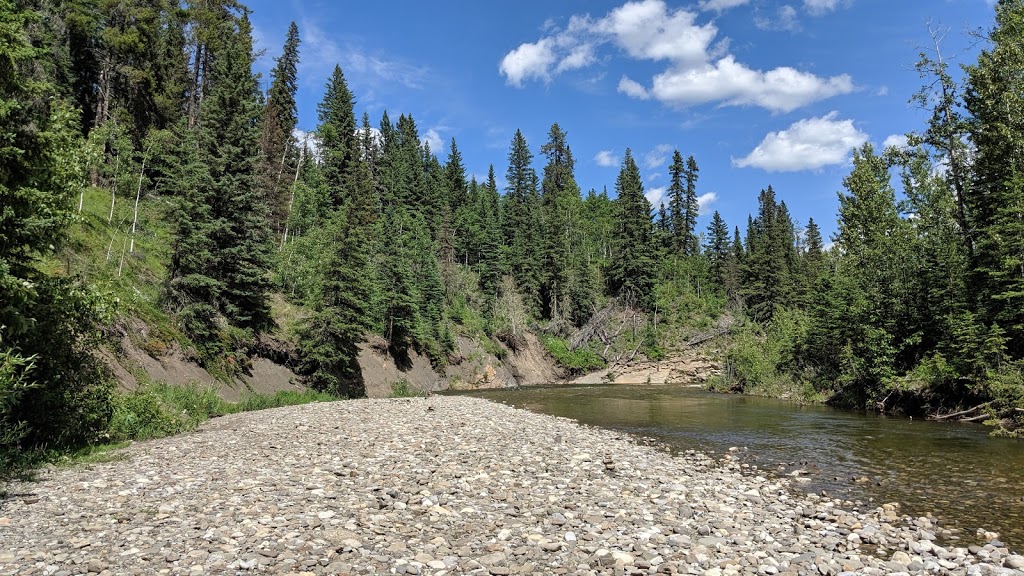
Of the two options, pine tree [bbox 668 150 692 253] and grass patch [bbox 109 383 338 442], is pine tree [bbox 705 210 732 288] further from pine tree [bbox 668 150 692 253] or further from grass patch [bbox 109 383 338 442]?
grass patch [bbox 109 383 338 442]

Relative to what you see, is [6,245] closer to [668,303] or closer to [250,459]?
[250,459]

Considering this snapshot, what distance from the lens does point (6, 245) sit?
352 inches

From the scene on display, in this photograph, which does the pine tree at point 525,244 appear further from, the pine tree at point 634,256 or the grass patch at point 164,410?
the grass patch at point 164,410

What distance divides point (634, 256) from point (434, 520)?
210ft

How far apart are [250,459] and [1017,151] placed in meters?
29.3

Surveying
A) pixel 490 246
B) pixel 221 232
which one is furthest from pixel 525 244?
pixel 221 232

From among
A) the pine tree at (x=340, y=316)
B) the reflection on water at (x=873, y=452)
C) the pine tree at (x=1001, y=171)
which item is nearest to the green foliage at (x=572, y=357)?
the pine tree at (x=340, y=316)

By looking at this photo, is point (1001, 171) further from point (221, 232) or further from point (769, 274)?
point (769, 274)

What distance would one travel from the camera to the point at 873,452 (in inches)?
539

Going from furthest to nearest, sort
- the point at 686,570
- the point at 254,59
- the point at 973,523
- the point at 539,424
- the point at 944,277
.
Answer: the point at 254,59, the point at 944,277, the point at 539,424, the point at 973,523, the point at 686,570

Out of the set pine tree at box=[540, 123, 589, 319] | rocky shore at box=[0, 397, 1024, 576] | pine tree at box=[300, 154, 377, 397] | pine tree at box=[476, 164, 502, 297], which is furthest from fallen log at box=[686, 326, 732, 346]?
rocky shore at box=[0, 397, 1024, 576]

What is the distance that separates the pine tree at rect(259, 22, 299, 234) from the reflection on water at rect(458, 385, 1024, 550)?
33879 mm

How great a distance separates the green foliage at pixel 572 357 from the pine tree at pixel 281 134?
3217 centimetres

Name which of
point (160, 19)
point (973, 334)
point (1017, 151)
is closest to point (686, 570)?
point (973, 334)
